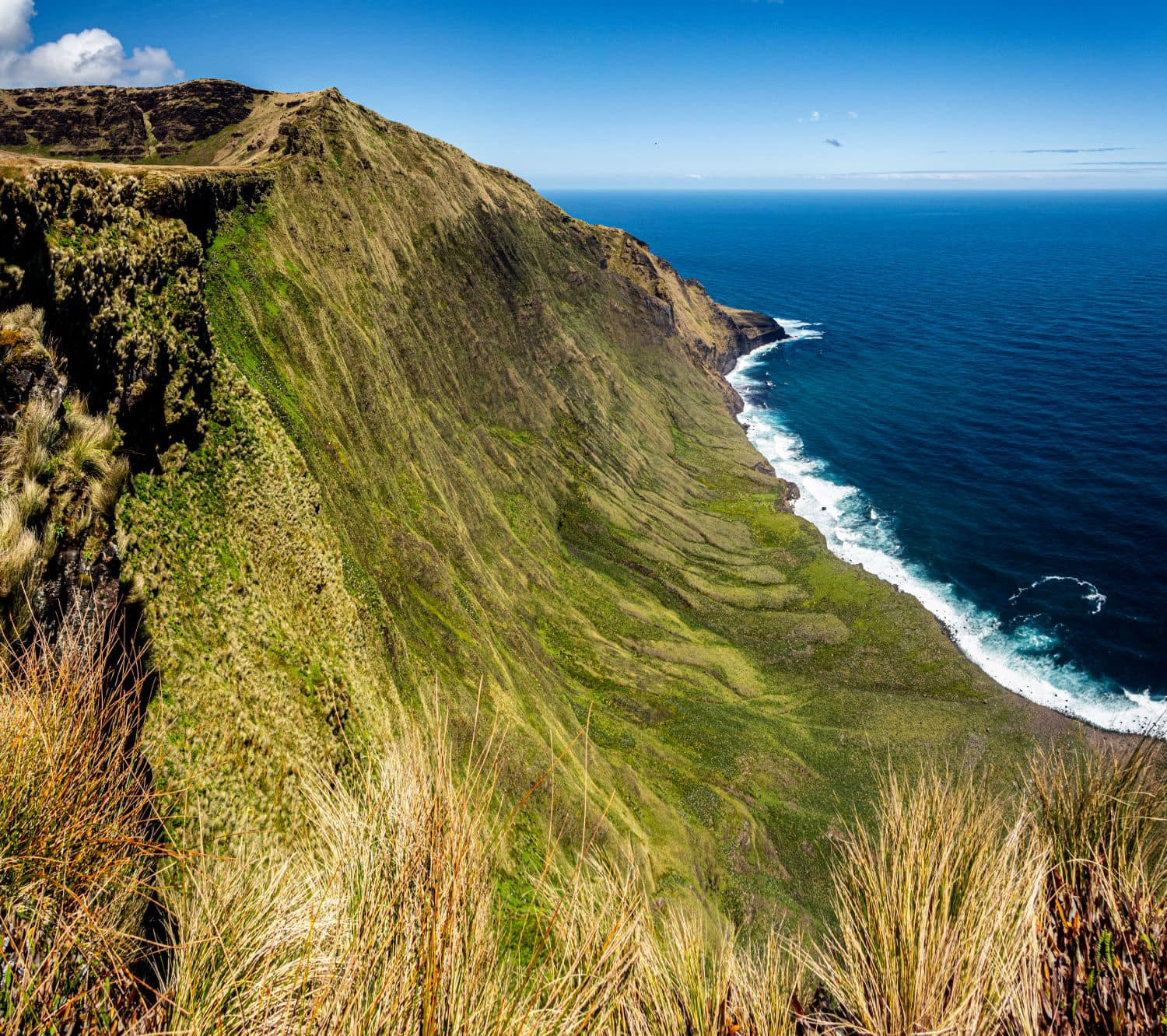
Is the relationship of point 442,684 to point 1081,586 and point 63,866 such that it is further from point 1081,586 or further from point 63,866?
point 1081,586

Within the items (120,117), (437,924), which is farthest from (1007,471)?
(120,117)

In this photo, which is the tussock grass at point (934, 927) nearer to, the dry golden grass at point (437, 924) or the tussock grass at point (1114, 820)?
the dry golden grass at point (437, 924)

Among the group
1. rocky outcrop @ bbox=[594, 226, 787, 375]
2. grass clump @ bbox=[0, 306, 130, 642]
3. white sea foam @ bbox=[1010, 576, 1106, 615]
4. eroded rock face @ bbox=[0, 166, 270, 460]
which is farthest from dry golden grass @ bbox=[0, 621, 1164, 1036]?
rocky outcrop @ bbox=[594, 226, 787, 375]

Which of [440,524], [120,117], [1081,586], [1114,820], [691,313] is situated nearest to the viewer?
[1114,820]

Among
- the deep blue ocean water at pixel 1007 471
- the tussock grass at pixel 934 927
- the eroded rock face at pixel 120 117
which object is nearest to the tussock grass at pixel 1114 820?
the tussock grass at pixel 934 927

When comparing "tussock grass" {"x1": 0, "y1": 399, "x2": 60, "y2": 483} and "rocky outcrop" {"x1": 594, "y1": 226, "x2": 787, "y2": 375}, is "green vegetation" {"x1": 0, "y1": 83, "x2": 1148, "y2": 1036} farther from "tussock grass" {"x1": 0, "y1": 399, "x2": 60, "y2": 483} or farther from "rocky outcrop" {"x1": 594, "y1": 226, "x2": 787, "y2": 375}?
"rocky outcrop" {"x1": 594, "y1": 226, "x2": 787, "y2": 375}

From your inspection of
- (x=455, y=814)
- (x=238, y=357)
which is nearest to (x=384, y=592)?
(x=238, y=357)
